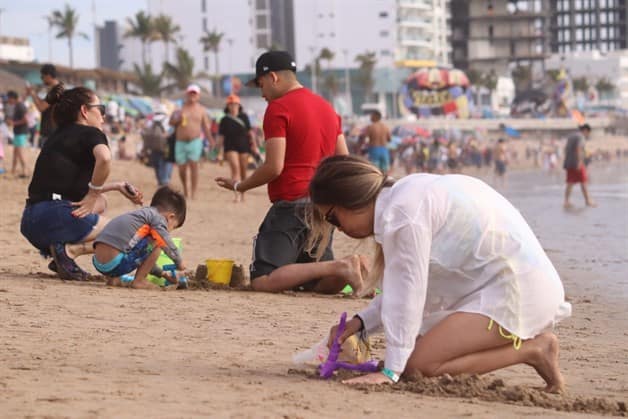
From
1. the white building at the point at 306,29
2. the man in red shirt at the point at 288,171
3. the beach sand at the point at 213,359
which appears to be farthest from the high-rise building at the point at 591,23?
the beach sand at the point at 213,359

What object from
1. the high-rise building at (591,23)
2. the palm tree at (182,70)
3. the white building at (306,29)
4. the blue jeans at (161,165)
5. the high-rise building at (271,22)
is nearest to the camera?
the blue jeans at (161,165)

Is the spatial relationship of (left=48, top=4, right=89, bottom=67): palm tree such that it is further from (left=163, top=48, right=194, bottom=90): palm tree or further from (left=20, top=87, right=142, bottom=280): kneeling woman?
(left=20, top=87, right=142, bottom=280): kneeling woman

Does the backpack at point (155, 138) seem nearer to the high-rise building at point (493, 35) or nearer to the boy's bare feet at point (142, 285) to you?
the boy's bare feet at point (142, 285)

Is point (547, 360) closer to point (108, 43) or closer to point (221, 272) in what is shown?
point (221, 272)

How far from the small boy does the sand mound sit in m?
3.11

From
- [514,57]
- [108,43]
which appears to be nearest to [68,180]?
[514,57]

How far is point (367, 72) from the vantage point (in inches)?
4397

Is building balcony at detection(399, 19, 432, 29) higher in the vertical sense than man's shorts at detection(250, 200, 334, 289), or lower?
higher

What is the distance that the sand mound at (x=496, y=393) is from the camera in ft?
13.5

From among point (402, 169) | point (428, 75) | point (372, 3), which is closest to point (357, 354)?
point (402, 169)

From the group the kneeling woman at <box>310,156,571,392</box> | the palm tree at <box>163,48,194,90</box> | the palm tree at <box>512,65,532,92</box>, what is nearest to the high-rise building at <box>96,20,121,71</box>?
the palm tree at <box>512,65,532,92</box>

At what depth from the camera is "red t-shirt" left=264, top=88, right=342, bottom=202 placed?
7.03m

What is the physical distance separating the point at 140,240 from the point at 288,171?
968 millimetres

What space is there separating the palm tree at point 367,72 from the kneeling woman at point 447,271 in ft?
355
